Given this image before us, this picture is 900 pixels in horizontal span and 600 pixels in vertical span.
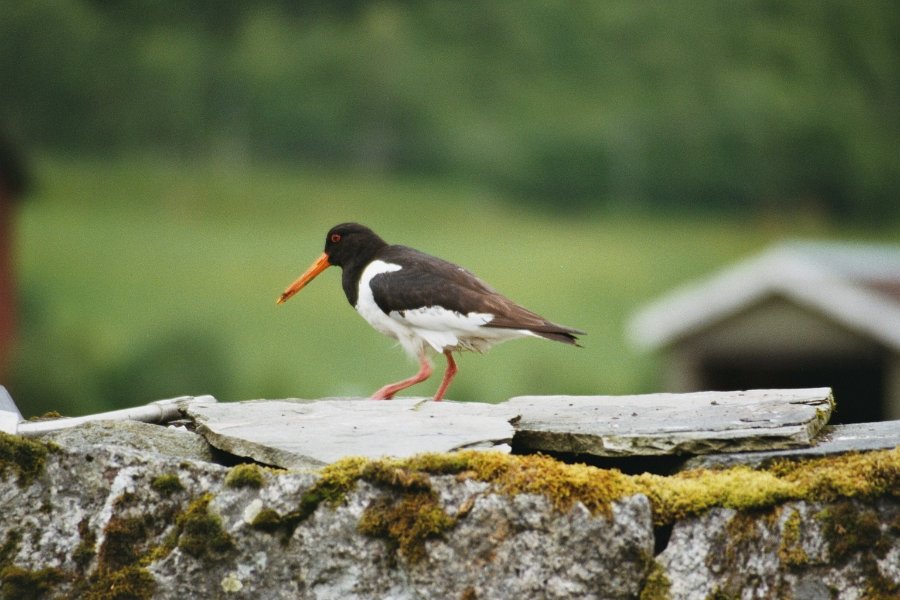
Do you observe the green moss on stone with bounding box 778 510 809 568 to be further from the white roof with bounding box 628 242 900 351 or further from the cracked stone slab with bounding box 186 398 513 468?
the white roof with bounding box 628 242 900 351

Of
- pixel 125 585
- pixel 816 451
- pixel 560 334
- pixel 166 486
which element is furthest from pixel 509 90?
pixel 125 585

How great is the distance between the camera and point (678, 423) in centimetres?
539

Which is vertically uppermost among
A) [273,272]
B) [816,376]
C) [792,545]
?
[792,545]

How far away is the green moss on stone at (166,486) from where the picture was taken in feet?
15.0

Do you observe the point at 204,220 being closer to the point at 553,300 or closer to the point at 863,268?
the point at 553,300

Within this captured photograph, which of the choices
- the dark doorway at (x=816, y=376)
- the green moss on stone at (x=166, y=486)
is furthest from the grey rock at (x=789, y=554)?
the dark doorway at (x=816, y=376)

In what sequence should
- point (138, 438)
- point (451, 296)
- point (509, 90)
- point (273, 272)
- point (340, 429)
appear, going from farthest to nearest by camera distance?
point (509, 90) < point (273, 272) < point (451, 296) < point (340, 429) < point (138, 438)

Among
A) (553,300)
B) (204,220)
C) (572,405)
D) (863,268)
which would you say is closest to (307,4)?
(204,220)

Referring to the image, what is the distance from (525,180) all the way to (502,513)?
1474 inches

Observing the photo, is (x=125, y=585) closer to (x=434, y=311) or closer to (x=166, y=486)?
(x=166, y=486)

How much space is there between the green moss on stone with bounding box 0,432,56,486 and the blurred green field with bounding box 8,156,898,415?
2346 cm

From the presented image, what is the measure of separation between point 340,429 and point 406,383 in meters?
1.88

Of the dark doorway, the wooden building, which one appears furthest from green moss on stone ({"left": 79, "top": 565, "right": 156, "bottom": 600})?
the wooden building

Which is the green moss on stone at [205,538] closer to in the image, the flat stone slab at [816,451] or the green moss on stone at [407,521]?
the green moss on stone at [407,521]
